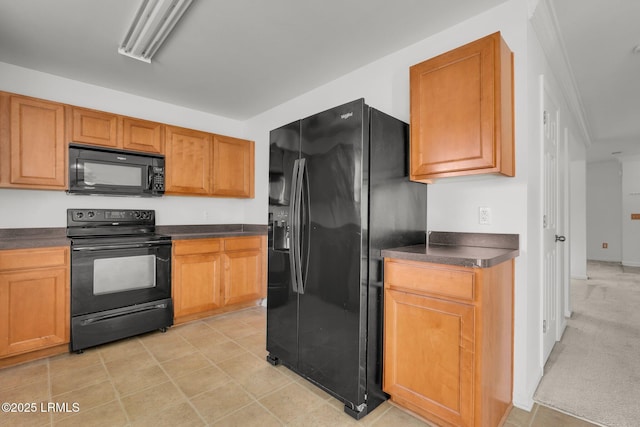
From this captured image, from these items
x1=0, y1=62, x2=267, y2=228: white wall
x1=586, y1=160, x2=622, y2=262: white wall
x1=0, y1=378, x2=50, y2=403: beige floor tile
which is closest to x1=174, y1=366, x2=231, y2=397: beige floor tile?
x1=0, y1=378, x2=50, y2=403: beige floor tile

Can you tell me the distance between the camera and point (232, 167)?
13.2ft

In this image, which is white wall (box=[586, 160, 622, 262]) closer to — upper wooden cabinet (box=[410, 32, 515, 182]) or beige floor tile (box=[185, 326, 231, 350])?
upper wooden cabinet (box=[410, 32, 515, 182])

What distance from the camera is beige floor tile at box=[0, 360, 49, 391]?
2.17 metres

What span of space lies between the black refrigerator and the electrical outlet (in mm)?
394

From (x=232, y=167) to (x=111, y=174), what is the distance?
1347 millimetres

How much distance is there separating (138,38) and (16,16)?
0.75 m

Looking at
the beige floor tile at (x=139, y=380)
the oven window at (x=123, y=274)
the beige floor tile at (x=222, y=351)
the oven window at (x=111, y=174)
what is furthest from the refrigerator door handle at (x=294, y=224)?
the oven window at (x=111, y=174)

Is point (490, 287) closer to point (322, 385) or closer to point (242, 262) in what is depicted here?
point (322, 385)

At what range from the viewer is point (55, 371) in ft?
7.68

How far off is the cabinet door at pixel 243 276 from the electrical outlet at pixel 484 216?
107 inches

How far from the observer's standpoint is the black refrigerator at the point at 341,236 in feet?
6.07

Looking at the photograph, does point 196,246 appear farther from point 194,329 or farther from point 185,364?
point 185,364

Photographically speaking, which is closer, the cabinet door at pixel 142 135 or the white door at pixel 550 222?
the white door at pixel 550 222

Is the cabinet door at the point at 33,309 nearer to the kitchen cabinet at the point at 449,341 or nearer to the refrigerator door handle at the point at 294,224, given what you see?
the refrigerator door handle at the point at 294,224
